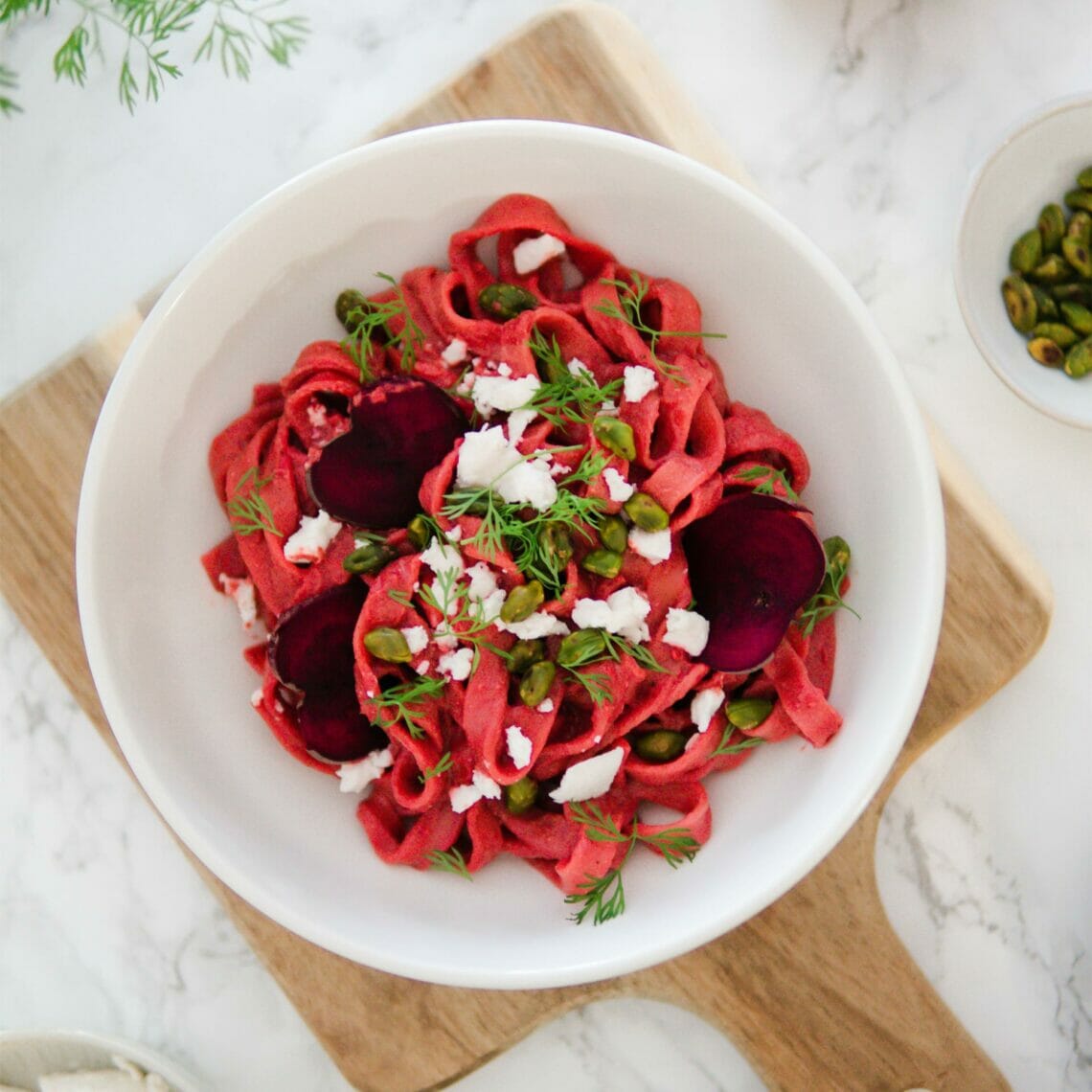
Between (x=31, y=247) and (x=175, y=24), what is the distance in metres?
0.77

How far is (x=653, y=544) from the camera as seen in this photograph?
2473 mm

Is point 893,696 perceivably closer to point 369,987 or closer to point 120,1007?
point 369,987

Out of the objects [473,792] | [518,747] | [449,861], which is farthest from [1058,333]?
[449,861]

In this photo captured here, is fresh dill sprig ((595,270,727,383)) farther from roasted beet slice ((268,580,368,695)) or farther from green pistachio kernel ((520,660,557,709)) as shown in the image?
roasted beet slice ((268,580,368,695))

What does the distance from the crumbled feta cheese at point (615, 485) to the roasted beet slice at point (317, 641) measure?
627 mm

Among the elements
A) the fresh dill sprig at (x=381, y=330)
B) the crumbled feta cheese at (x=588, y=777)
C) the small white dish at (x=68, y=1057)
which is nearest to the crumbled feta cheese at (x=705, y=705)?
the crumbled feta cheese at (x=588, y=777)

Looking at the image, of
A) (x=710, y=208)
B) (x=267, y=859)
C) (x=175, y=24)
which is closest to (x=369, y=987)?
(x=267, y=859)

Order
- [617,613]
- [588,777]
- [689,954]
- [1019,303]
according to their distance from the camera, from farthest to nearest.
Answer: [1019,303] → [689,954] → [588,777] → [617,613]

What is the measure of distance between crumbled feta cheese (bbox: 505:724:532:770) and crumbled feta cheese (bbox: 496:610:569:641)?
21cm

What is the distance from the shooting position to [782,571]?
2.51 m

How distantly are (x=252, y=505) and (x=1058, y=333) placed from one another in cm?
219

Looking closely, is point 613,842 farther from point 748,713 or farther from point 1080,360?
point 1080,360

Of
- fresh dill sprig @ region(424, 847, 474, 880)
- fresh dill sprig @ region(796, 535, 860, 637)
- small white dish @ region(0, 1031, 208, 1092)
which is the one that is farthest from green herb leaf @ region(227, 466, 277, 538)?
small white dish @ region(0, 1031, 208, 1092)

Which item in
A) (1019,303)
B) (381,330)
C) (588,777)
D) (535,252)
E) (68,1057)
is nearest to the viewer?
(588,777)
